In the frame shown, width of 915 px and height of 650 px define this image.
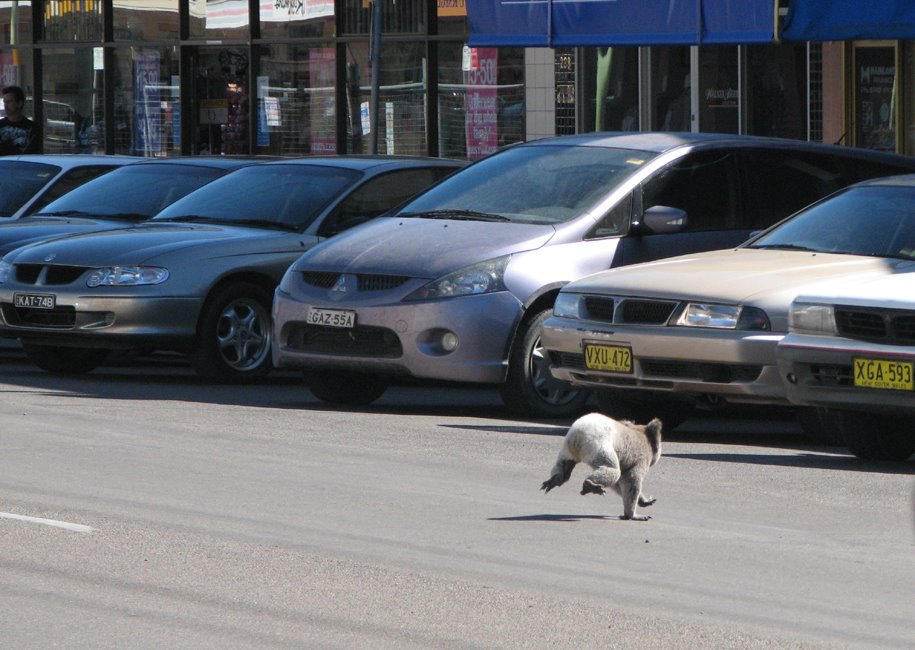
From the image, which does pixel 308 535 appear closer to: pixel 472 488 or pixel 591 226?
pixel 472 488

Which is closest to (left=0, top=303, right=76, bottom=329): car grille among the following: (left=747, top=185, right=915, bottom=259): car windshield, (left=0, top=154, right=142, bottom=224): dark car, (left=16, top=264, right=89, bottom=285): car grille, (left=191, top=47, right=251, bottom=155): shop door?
(left=16, top=264, right=89, bottom=285): car grille

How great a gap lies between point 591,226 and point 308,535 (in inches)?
184

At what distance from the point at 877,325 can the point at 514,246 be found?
2.74 metres

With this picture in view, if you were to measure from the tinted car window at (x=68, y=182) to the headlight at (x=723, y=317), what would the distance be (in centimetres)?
809

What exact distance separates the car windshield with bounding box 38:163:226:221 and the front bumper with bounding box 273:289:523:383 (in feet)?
15.1

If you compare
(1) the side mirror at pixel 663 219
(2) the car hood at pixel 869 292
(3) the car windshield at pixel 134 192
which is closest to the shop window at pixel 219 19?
(3) the car windshield at pixel 134 192

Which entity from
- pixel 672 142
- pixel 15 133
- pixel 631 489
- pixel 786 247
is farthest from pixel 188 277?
pixel 15 133

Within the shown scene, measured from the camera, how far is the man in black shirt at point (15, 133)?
20.5 metres

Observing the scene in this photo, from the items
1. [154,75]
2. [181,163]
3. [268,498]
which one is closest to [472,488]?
[268,498]

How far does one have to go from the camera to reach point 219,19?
2723 cm

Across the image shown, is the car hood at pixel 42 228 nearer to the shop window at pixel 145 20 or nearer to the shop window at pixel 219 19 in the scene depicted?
the shop window at pixel 219 19

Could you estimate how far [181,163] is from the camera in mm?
16203

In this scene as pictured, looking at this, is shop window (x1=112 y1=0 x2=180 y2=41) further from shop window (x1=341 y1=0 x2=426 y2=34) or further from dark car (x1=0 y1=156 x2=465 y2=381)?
dark car (x1=0 y1=156 x2=465 y2=381)

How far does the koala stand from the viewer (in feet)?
24.8
